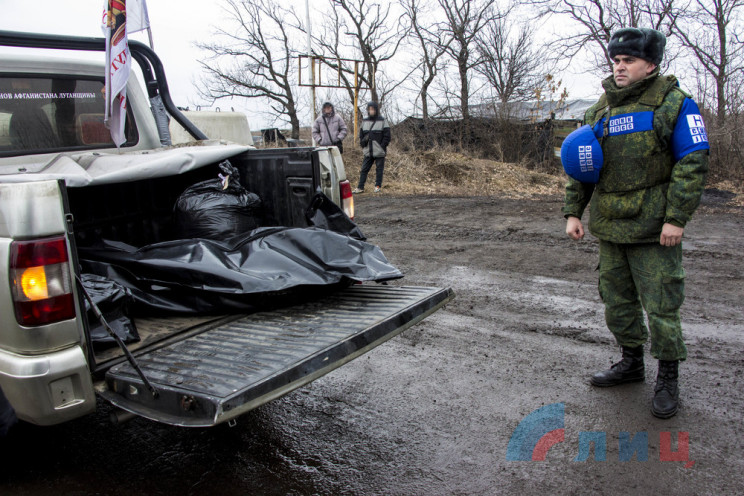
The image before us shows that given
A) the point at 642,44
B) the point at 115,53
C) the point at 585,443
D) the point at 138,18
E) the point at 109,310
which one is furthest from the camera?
the point at 138,18

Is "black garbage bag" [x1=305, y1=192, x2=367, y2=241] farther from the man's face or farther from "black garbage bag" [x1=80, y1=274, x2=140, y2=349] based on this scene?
the man's face

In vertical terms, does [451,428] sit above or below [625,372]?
below

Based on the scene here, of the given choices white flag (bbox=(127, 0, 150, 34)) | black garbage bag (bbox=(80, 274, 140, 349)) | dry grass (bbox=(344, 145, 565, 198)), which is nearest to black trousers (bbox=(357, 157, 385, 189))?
dry grass (bbox=(344, 145, 565, 198))

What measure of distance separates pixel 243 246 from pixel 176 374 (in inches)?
39.8

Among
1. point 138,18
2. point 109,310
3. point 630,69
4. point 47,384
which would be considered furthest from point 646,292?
point 138,18

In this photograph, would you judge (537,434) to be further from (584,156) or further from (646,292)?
(584,156)

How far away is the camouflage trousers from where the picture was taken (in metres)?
2.87

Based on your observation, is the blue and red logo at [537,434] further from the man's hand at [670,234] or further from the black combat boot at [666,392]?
the man's hand at [670,234]

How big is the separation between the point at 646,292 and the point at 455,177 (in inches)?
434

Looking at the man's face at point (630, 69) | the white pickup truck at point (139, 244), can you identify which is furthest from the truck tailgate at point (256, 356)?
the man's face at point (630, 69)

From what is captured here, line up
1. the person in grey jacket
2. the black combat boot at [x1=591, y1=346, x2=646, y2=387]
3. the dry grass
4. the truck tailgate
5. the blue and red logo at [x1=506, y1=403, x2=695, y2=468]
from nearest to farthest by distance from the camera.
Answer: the truck tailgate → the blue and red logo at [x1=506, y1=403, x2=695, y2=468] → the black combat boot at [x1=591, y1=346, x2=646, y2=387] → the person in grey jacket → the dry grass

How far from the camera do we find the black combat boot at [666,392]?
284 centimetres

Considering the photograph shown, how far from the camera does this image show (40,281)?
6.70ft

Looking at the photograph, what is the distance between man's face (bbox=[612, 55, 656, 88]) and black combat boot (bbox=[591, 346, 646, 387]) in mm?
1496
